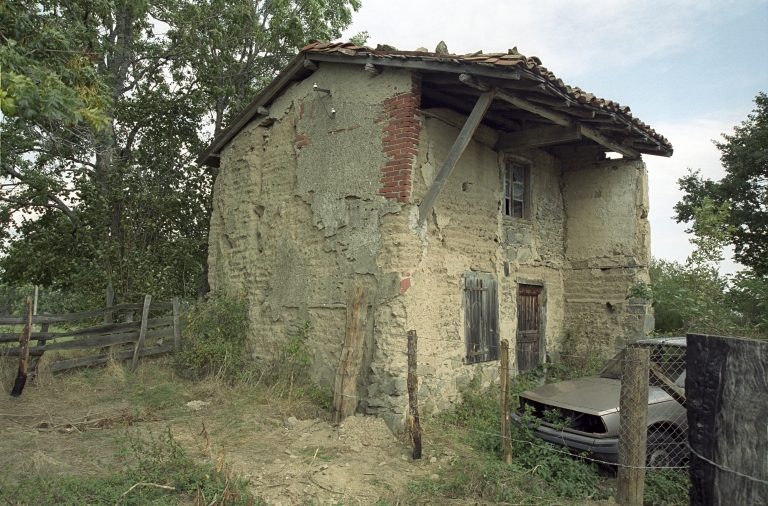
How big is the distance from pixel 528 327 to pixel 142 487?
6.82 meters

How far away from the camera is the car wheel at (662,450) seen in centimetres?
528

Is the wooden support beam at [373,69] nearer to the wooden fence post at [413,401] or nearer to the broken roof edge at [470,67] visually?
the broken roof edge at [470,67]

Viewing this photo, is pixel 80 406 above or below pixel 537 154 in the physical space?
below

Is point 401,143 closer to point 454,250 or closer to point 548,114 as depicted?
point 454,250

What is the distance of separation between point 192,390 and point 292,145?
170 inches

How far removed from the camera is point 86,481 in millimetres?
4793

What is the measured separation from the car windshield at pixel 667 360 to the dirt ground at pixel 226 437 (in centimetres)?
223

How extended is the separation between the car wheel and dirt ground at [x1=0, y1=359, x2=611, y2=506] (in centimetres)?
193

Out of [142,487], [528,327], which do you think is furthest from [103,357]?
[528,327]

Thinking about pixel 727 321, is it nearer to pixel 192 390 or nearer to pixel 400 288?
pixel 400 288

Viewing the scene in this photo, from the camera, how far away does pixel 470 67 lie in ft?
21.3

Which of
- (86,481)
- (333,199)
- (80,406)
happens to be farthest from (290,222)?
(86,481)

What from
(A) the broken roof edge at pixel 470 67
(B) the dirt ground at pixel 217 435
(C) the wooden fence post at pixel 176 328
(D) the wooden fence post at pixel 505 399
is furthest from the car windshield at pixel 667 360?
(C) the wooden fence post at pixel 176 328

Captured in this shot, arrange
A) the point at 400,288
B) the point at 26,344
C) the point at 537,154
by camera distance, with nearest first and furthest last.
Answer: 1. the point at 400,288
2. the point at 26,344
3. the point at 537,154
